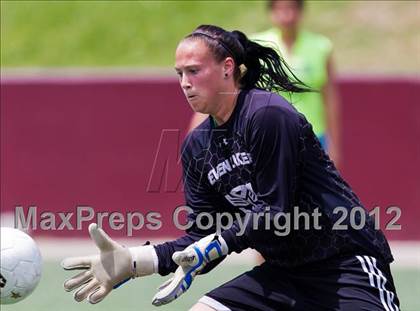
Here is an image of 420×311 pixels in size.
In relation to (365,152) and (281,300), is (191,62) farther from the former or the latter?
(365,152)

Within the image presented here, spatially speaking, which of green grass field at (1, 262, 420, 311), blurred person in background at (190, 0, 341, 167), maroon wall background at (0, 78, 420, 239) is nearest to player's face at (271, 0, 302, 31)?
blurred person in background at (190, 0, 341, 167)

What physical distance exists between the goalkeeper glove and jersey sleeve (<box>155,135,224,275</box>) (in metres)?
0.12

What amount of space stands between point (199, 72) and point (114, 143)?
556 cm

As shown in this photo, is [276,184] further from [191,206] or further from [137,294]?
[137,294]

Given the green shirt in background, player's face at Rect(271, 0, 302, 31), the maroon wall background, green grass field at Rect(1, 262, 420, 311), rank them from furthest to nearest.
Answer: the maroon wall background < the green shirt in background < player's face at Rect(271, 0, 302, 31) < green grass field at Rect(1, 262, 420, 311)

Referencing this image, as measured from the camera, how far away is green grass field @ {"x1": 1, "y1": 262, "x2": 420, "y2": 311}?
6582 millimetres

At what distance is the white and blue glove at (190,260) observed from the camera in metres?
4.08

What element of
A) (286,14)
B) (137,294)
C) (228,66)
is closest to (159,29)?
(286,14)

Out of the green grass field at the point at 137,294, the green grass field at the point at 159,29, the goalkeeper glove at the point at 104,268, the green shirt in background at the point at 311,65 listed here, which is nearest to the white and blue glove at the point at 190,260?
the goalkeeper glove at the point at 104,268

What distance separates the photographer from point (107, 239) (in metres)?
4.17

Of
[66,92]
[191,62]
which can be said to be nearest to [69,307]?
[191,62]

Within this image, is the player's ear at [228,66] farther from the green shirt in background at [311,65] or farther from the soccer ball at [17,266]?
the green shirt in background at [311,65]

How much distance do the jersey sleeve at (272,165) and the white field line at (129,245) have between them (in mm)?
4278

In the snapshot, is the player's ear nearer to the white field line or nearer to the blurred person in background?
the blurred person in background
